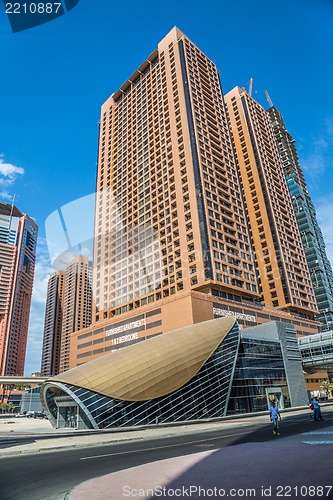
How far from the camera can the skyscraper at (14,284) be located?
17000 cm

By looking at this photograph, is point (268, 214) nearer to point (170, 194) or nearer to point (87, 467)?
point (170, 194)

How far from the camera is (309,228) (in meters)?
151

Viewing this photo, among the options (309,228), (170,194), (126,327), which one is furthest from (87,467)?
(309,228)

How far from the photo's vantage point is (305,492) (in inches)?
272

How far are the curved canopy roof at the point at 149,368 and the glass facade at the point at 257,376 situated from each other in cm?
659

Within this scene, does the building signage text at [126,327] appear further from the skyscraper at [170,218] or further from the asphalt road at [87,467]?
the asphalt road at [87,467]

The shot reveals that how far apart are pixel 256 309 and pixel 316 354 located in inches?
694

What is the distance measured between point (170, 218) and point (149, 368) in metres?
54.3

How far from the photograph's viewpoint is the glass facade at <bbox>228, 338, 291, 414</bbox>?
44.7 meters

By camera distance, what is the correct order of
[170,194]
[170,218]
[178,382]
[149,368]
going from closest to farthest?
[149,368], [178,382], [170,218], [170,194]

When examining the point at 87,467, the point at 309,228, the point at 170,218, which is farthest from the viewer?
the point at 309,228

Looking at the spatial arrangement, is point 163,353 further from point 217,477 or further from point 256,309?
point 256,309

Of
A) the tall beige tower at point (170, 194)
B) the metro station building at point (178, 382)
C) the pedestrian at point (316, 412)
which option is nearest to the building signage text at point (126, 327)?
the tall beige tower at point (170, 194)

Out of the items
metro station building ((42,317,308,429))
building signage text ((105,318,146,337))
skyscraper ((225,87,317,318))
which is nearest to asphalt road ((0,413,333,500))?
metro station building ((42,317,308,429))
